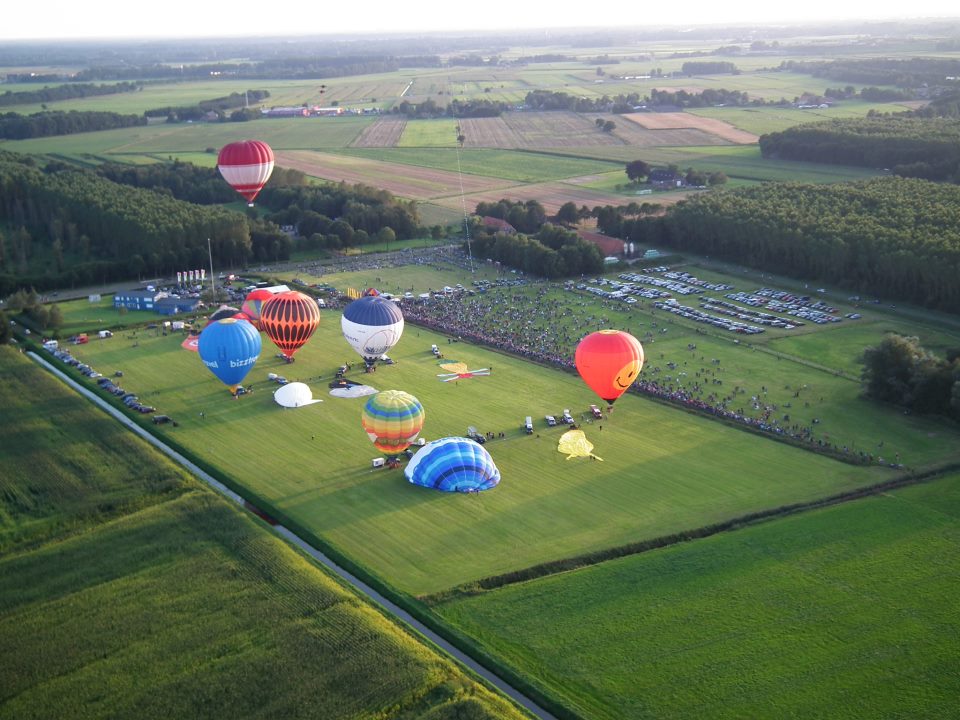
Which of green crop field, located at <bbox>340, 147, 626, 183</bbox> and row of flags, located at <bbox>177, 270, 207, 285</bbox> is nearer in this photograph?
row of flags, located at <bbox>177, 270, 207, 285</bbox>

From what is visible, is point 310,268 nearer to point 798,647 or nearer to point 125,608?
point 125,608

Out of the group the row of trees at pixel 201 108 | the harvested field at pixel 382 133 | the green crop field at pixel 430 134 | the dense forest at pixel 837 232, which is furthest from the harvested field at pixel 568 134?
the dense forest at pixel 837 232

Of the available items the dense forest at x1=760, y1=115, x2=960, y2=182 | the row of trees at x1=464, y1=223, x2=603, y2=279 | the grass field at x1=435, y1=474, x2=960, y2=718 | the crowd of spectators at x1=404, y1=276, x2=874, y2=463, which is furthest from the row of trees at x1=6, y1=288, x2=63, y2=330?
the dense forest at x1=760, y1=115, x2=960, y2=182

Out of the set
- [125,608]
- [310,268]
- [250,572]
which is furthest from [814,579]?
[310,268]

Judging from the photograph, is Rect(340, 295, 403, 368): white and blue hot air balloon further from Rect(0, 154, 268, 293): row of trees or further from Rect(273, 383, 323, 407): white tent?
Rect(0, 154, 268, 293): row of trees

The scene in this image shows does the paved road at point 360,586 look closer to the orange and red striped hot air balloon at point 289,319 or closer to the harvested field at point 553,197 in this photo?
the orange and red striped hot air balloon at point 289,319

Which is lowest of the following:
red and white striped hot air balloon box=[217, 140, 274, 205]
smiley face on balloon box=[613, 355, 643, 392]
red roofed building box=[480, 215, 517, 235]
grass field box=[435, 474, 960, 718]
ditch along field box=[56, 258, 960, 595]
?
red roofed building box=[480, 215, 517, 235]

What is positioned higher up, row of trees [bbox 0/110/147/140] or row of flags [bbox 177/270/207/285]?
row of trees [bbox 0/110/147/140]

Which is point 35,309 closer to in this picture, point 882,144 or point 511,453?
point 511,453
